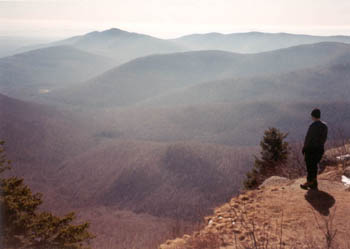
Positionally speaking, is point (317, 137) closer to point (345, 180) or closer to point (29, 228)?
point (345, 180)

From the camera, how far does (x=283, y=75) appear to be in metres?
192

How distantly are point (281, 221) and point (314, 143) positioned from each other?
2.97 metres

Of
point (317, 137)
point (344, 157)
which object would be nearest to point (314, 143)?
point (317, 137)

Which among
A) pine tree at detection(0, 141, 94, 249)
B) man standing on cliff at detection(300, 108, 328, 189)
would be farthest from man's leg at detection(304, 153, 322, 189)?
pine tree at detection(0, 141, 94, 249)

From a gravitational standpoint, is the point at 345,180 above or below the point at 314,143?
below

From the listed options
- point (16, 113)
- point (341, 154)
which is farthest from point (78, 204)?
point (16, 113)

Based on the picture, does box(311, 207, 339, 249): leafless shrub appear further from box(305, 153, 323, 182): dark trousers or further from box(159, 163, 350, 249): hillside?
box(305, 153, 323, 182): dark trousers

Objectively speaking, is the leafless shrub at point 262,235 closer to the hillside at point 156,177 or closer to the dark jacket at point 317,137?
the dark jacket at point 317,137

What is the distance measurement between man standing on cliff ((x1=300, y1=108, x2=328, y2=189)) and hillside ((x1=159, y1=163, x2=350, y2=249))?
0.38 m

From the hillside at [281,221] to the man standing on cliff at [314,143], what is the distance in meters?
0.38

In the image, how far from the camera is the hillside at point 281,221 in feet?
16.6

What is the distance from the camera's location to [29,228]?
28.5 ft

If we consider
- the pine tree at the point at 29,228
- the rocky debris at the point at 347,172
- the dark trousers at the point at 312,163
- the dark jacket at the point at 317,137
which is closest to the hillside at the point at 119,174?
the pine tree at the point at 29,228

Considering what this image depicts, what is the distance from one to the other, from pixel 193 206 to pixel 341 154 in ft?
164
